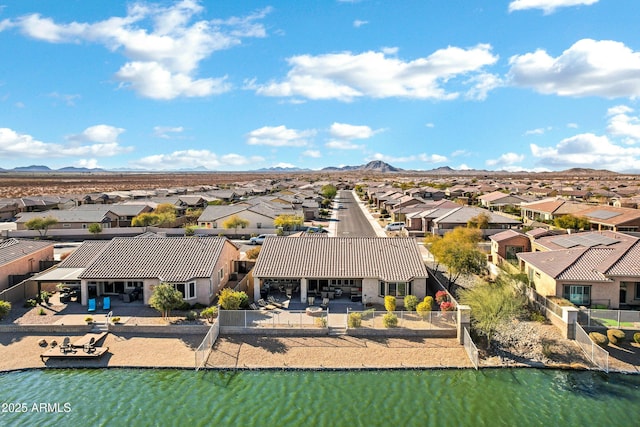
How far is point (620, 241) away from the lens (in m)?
38.8

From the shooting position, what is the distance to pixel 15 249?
42.6 metres

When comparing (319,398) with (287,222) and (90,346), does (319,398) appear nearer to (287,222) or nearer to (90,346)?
(90,346)

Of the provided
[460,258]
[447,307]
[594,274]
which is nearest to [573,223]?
[594,274]

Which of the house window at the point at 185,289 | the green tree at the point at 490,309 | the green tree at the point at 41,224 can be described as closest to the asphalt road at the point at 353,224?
the house window at the point at 185,289

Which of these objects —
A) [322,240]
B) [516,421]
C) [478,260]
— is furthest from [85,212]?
[516,421]

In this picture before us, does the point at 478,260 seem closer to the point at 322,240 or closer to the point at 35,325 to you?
the point at 322,240

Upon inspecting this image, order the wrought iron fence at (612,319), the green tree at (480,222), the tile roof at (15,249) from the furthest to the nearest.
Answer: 1. the green tree at (480,222)
2. the tile roof at (15,249)
3. the wrought iron fence at (612,319)

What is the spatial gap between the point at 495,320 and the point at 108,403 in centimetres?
2388

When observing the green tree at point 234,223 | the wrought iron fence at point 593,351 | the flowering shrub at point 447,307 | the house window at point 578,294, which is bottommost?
the wrought iron fence at point 593,351

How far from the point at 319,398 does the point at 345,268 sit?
44.4 ft

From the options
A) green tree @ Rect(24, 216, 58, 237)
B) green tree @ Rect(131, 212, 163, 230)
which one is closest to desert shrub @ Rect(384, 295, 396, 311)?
green tree @ Rect(131, 212, 163, 230)

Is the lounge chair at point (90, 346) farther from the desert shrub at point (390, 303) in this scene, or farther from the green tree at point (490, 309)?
the green tree at point (490, 309)

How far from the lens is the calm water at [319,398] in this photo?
22.4 m

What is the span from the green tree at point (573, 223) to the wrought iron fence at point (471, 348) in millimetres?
44638
